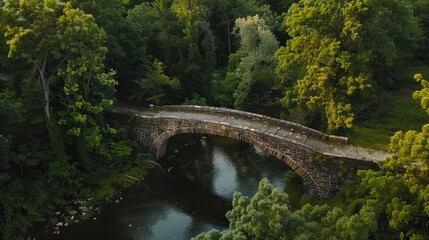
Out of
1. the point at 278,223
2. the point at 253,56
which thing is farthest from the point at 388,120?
the point at 278,223

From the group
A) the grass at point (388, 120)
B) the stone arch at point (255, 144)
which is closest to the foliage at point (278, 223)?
the stone arch at point (255, 144)

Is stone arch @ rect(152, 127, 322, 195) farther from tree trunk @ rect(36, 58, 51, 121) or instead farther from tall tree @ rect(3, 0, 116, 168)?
tree trunk @ rect(36, 58, 51, 121)

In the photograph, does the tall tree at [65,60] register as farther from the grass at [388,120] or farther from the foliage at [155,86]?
the grass at [388,120]

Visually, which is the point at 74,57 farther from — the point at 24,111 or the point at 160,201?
the point at 160,201

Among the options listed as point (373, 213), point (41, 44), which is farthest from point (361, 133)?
point (41, 44)

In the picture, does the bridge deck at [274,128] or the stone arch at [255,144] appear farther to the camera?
the stone arch at [255,144]

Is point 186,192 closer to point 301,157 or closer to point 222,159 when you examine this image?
point 222,159
